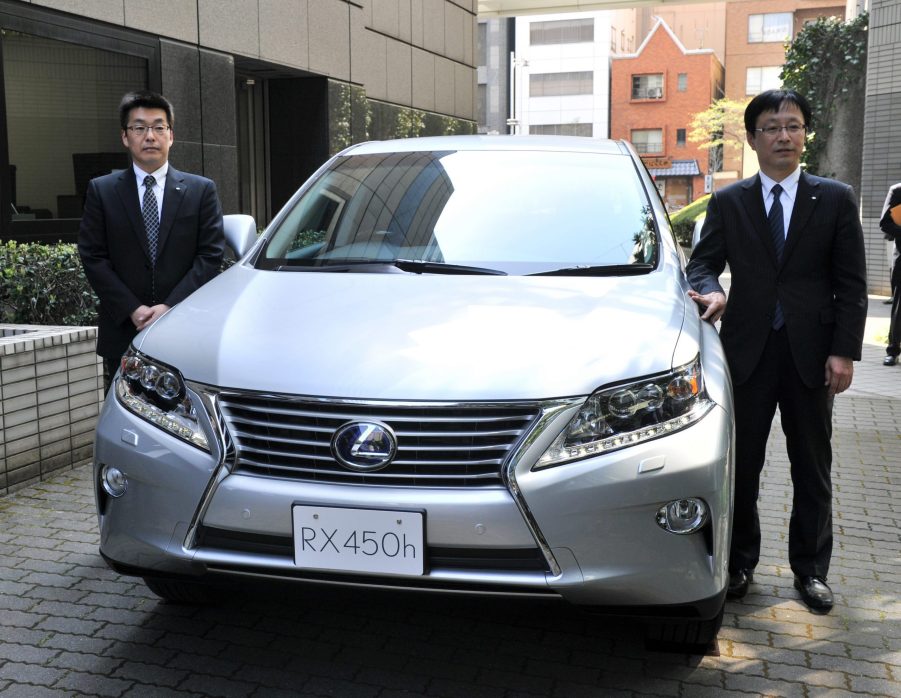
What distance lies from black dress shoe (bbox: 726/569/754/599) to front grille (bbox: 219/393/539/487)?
1.65 m

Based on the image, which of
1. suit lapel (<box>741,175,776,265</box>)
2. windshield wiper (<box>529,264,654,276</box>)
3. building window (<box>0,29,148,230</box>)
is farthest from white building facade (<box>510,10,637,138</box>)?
windshield wiper (<box>529,264,654,276</box>)

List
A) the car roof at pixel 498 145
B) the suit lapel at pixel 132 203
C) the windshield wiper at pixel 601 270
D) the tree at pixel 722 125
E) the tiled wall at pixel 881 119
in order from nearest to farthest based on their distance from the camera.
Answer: the windshield wiper at pixel 601 270, the suit lapel at pixel 132 203, the car roof at pixel 498 145, the tiled wall at pixel 881 119, the tree at pixel 722 125

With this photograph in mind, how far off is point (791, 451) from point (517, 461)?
1.71m

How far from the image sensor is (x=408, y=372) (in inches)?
110

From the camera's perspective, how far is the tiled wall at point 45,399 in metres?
5.16

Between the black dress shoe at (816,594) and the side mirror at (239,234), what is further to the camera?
the side mirror at (239,234)

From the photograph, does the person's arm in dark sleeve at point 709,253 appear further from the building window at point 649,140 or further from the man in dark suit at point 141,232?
the building window at point 649,140

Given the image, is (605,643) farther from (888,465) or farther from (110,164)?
(110,164)

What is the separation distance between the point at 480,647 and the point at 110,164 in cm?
803

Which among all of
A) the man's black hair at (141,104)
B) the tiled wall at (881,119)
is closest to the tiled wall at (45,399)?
the man's black hair at (141,104)

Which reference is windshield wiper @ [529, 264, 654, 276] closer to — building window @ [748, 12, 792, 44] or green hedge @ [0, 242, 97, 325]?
green hedge @ [0, 242, 97, 325]

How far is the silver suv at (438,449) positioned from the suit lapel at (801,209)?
739 mm

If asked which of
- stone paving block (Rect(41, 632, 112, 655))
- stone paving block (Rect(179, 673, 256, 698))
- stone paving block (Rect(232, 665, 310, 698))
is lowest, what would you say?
stone paving block (Rect(41, 632, 112, 655))

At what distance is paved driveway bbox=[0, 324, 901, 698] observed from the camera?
3156 millimetres
